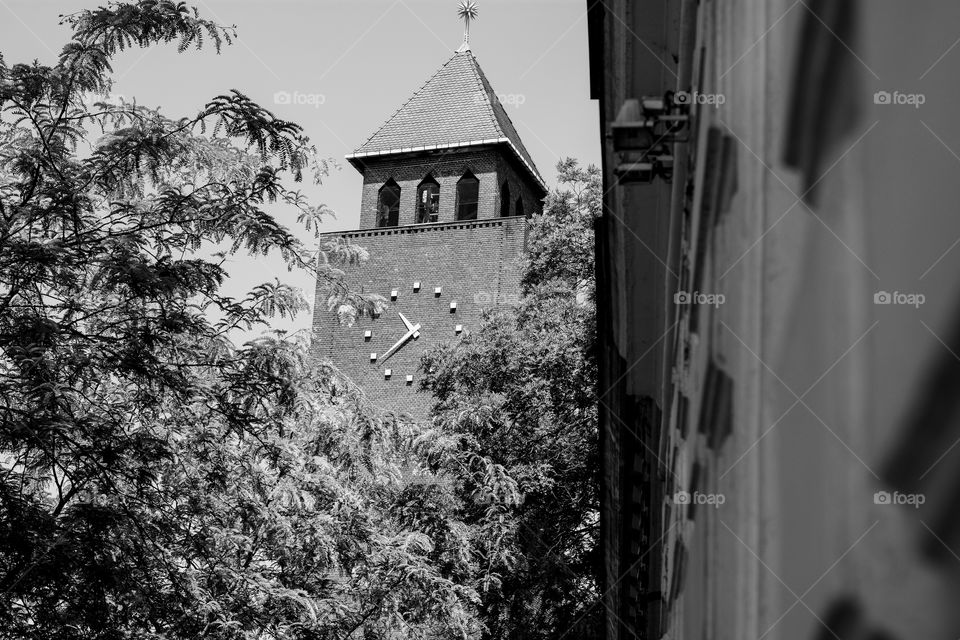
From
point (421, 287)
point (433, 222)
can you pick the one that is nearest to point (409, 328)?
point (421, 287)

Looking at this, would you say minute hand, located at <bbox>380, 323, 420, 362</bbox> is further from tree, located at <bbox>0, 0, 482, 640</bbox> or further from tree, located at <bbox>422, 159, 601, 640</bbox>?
tree, located at <bbox>0, 0, 482, 640</bbox>

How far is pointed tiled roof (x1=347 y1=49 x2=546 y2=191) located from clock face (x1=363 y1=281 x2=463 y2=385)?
6.95 meters

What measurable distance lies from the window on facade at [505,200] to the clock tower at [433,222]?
0.16ft

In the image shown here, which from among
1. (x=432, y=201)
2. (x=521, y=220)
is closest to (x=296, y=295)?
(x=521, y=220)

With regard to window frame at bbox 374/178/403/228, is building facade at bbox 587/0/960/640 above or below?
below

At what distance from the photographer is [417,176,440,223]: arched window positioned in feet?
143

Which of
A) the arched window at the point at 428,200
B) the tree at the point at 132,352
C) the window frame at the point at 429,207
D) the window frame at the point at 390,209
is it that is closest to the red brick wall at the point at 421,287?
the window frame at the point at 429,207

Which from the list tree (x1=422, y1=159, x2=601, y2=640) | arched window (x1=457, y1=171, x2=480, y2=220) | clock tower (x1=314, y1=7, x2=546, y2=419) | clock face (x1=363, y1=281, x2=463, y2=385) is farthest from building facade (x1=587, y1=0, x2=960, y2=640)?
arched window (x1=457, y1=171, x2=480, y2=220)

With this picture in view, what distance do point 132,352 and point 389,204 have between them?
38.1m

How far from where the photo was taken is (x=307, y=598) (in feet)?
37.4

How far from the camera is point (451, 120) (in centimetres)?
4447

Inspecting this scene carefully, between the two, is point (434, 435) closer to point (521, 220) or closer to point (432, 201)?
point (521, 220)

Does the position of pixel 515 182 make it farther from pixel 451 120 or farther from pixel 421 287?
pixel 421 287

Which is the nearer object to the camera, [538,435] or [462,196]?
[538,435]
